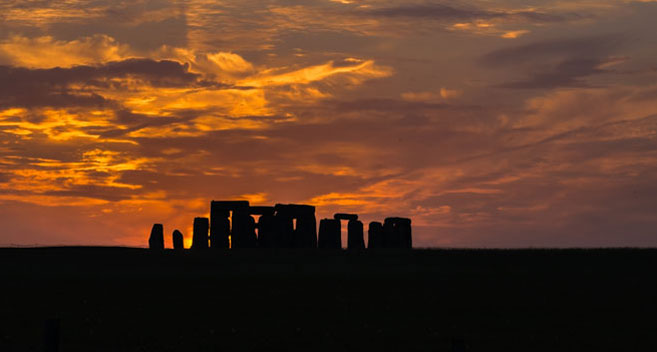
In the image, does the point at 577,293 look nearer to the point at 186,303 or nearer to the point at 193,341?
the point at 186,303

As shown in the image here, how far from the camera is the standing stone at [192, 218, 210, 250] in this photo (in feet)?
205

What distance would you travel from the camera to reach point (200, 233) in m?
62.8

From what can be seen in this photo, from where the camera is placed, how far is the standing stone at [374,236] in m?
65.2

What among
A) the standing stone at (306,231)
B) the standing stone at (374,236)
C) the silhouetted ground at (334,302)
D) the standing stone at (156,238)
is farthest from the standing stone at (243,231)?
the silhouetted ground at (334,302)

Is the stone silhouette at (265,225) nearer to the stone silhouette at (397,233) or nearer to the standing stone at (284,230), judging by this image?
the standing stone at (284,230)

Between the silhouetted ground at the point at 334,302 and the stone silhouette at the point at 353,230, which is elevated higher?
the stone silhouette at the point at 353,230

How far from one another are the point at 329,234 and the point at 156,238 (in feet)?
33.7

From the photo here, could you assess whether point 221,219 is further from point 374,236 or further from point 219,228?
point 374,236

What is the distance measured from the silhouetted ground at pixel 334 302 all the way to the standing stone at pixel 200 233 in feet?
38.5

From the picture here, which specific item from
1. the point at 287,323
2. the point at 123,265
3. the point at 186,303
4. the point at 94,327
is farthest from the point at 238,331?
the point at 123,265

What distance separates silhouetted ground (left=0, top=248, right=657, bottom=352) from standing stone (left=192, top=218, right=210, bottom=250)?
11.7 metres

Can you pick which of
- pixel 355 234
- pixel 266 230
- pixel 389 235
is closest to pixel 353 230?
pixel 355 234

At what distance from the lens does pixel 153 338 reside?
25828mm

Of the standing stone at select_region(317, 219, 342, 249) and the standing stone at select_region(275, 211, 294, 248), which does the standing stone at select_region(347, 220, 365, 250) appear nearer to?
the standing stone at select_region(317, 219, 342, 249)
